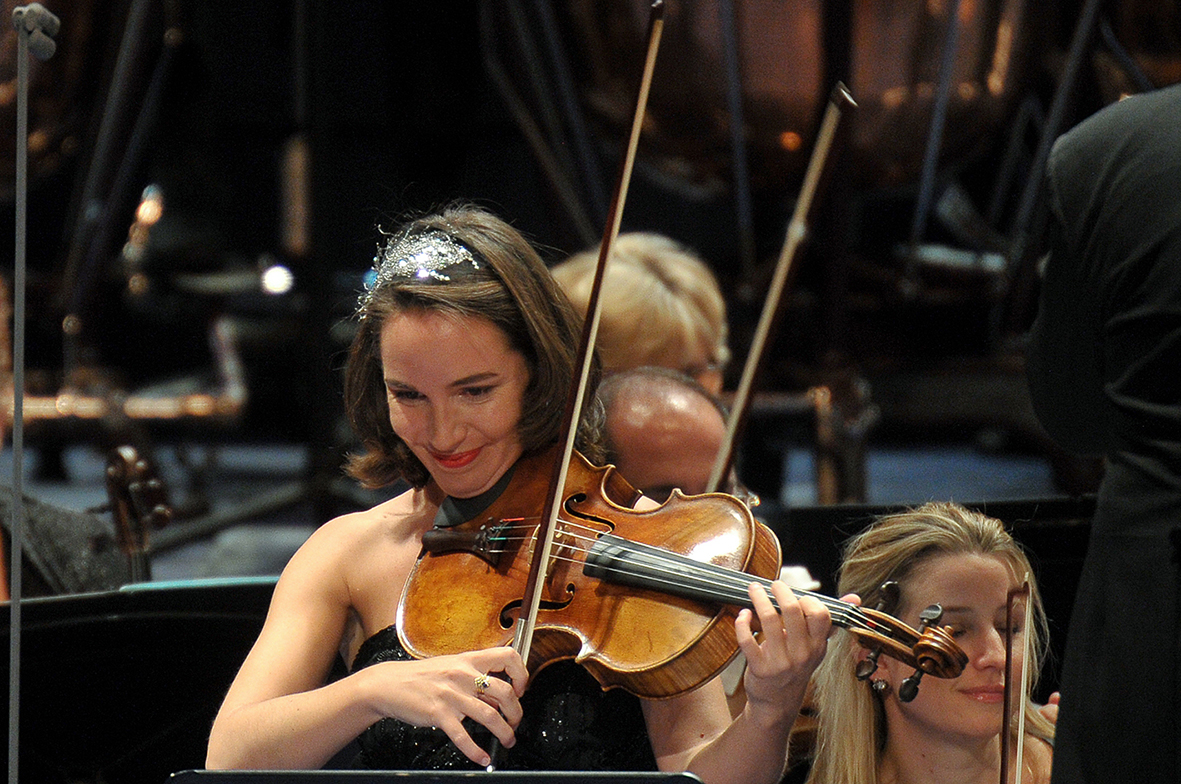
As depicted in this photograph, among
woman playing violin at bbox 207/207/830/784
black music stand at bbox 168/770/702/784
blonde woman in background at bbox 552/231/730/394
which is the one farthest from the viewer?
blonde woman in background at bbox 552/231/730/394

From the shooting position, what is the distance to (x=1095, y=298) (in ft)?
3.25

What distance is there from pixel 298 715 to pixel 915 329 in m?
2.33

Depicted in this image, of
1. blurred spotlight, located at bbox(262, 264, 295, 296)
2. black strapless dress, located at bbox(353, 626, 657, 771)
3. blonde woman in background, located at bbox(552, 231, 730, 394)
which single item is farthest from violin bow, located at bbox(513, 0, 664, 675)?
blurred spotlight, located at bbox(262, 264, 295, 296)

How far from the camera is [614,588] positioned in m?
1.04

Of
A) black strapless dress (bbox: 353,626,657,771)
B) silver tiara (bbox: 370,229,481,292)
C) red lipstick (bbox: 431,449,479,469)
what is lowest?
black strapless dress (bbox: 353,626,657,771)

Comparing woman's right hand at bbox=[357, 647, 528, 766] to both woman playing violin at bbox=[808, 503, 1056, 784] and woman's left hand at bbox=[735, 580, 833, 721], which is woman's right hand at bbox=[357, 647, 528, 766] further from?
woman playing violin at bbox=[808, 503, 1056, 784]

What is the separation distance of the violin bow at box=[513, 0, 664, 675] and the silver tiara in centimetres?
18

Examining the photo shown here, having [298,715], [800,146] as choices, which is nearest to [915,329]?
[800,146]

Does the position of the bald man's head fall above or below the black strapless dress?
above

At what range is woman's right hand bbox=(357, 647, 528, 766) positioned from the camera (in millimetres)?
955

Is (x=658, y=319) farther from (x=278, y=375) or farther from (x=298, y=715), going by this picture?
(x=278, y=375)

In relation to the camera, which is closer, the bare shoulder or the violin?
the violin

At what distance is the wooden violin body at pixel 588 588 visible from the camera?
1.00 meters

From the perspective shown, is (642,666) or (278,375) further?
(278,375)
